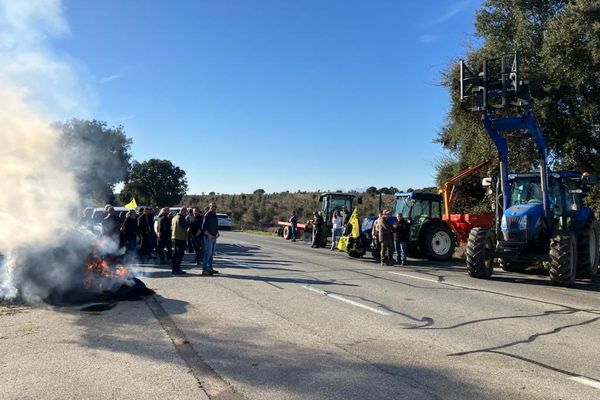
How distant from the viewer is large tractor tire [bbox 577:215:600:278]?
39.4ft

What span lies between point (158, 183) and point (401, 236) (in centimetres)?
4191

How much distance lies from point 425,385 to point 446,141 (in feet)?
78.1

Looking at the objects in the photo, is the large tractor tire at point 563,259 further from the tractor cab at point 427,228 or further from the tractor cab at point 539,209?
the tractor cab at point 427,228

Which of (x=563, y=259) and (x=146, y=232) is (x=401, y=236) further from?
(x=146, y=232)

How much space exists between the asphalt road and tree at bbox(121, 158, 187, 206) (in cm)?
4167

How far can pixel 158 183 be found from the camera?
5366 centimetres

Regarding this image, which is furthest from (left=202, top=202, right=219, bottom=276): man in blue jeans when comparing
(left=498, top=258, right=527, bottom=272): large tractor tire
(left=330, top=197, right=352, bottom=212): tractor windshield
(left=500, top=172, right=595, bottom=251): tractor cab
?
(left=330, top=197, right=352, bottom=212): tractor windshield

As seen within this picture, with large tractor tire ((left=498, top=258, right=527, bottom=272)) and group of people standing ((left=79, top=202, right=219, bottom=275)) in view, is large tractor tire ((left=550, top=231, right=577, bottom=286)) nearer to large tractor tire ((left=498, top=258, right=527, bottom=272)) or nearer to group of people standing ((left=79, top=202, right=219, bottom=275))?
large tractor tire ((left=498, top=258, right=527, bottom=272))

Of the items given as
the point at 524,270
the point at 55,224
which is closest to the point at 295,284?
the point at 55,224

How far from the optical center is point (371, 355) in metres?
5.64

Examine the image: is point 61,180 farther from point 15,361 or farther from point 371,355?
point 371,355

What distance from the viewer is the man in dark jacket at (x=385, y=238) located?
1595cm

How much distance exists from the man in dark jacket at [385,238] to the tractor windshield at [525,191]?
13.3 feet

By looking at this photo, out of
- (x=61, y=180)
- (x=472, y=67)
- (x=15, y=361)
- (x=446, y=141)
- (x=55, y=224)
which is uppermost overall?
(x=472, y=67)
